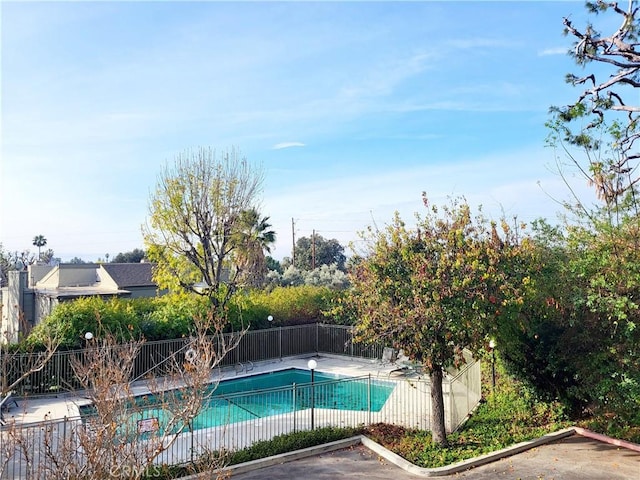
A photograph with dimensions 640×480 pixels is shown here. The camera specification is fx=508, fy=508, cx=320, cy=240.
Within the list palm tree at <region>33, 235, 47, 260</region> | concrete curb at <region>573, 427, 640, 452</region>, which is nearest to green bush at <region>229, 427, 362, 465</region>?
concrete curb at <region>573, 427, 640, 452</region>

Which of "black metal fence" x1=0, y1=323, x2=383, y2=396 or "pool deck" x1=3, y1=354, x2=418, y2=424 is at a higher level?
"black metal fence" x1=0, y1=323, x2=383, y2=396

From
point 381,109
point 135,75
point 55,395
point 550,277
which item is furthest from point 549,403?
point 55,395

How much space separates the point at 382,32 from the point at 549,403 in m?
9.07

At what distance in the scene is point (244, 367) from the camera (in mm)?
18453

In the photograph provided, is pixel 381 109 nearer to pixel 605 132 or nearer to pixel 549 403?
pixel 605 132

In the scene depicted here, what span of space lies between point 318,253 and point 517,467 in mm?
42834

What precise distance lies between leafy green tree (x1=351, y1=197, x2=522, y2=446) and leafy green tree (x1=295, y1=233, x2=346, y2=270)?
39.8m

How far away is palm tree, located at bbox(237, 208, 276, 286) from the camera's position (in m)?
22.7

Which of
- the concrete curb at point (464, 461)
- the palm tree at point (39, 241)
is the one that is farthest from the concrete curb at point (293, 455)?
the palm tree at point (39, 241)

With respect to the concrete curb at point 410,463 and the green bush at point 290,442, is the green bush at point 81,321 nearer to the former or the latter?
the green bush at point 290,442

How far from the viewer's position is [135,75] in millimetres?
10297

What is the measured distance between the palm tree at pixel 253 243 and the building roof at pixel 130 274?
31.2ft

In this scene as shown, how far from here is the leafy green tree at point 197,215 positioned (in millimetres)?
21203

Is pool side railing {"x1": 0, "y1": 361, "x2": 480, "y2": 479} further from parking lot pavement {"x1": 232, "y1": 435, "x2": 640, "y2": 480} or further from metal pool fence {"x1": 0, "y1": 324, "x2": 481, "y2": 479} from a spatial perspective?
parking lot pavement {"x1": 232, "y1": 435, "x2": 640, "y2": 480}
